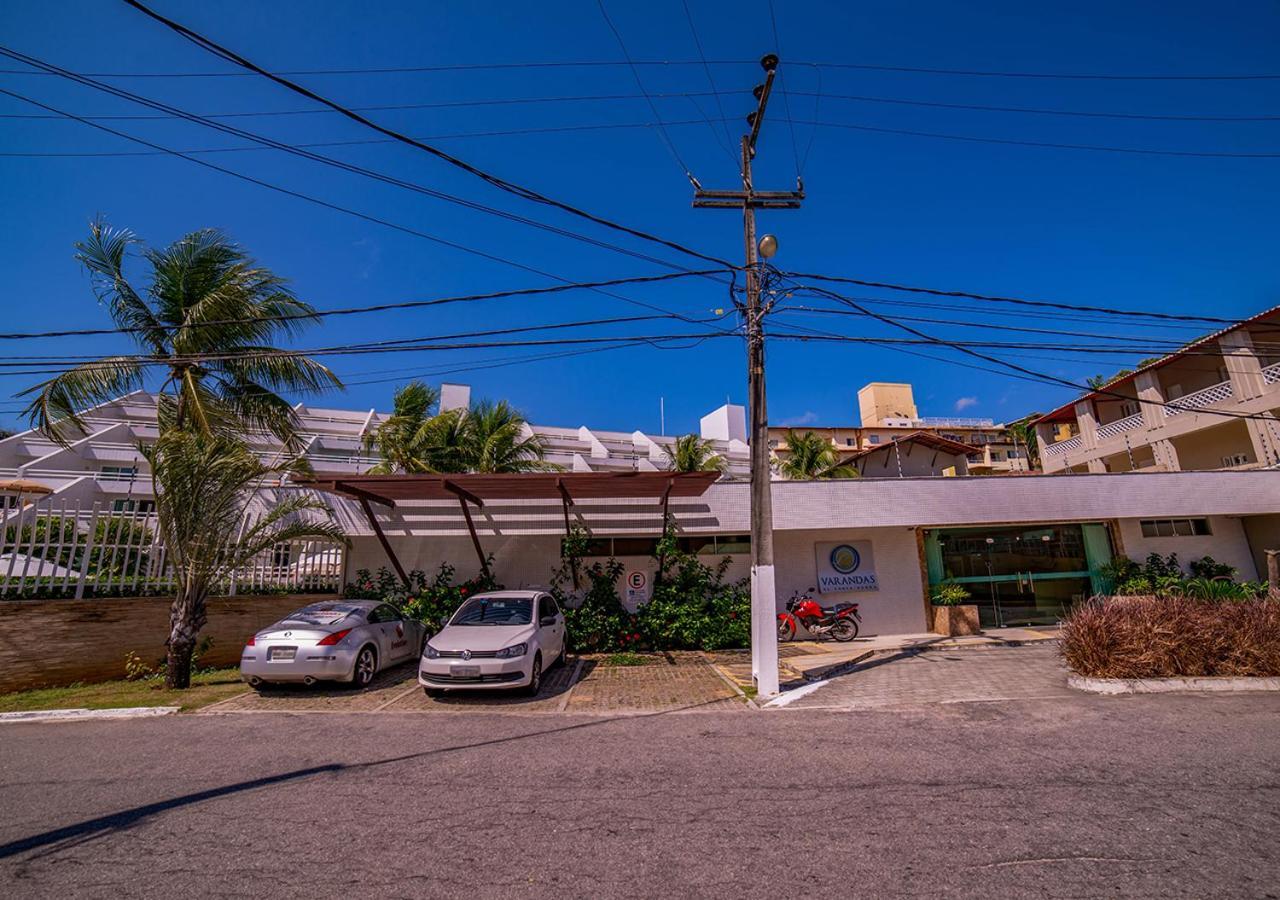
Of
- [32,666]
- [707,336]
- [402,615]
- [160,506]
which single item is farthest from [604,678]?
[32,666]

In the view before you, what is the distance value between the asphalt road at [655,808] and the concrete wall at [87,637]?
2.36m

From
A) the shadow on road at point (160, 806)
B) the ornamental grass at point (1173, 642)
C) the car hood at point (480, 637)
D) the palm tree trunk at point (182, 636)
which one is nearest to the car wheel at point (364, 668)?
the car hood at point (480, 637)

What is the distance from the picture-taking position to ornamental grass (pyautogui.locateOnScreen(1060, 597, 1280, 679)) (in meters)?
8.73

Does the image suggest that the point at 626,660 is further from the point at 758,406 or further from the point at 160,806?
the point at 160,806

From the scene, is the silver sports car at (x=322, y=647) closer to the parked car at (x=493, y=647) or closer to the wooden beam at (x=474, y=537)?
the parked car at (x=493, y=647)


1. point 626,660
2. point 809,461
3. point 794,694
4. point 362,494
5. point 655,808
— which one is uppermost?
point 809,461

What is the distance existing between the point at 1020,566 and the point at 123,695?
63.3 feet

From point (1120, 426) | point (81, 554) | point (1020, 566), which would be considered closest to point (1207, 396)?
point (1120, 426)

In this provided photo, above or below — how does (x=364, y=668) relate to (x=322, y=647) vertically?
below

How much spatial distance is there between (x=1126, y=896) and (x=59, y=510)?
13948 millimetres

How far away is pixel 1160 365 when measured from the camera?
2450 centimetres

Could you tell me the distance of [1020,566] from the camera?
52.2 ft

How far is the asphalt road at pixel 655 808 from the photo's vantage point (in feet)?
11.7

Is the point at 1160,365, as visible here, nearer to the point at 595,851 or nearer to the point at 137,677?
the point at 595,851
